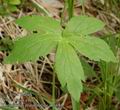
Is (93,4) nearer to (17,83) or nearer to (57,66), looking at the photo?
(17,83)

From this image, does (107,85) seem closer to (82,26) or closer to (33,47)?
(82,26)

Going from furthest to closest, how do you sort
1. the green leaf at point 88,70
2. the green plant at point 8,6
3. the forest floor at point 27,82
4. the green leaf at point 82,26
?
the green plant at point 8,6, the green leaf at point 88,70, the forest floor at point 27,82, the green leaf at point 82,26

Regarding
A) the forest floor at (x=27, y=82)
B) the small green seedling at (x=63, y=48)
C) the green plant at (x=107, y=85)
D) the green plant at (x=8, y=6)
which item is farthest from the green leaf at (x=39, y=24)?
the green plant at (x=8, y=6)

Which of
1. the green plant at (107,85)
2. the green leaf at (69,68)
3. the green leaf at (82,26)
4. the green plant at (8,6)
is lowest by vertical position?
the green plant at (107,85)

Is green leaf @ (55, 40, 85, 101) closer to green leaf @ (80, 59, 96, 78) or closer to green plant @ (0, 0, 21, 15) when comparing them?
green leaf @ (80, 59, 96, 78)

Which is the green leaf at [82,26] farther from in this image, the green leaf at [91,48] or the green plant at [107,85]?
the green plant at [107,85]
